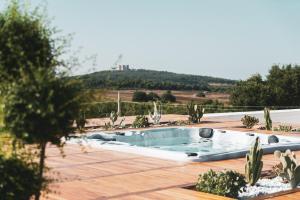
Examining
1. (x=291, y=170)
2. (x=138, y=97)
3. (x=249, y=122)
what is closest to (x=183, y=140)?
(x=249, y=122)

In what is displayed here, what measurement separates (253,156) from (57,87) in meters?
4.82

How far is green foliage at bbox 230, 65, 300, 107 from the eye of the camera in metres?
39.6

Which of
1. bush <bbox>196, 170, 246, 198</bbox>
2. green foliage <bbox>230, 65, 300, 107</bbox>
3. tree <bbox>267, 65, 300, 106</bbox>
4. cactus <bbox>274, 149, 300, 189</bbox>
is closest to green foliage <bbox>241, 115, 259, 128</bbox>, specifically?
cactus <bbox>274, 149, 300, 189</bbox>

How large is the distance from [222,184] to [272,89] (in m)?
34.0

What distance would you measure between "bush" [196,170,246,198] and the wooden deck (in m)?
0.24

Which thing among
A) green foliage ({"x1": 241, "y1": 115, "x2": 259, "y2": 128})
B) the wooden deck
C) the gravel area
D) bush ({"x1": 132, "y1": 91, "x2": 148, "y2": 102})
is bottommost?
the gravel area

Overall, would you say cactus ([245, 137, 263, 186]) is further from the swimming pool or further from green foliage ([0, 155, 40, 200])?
green foliage ([0, 155, 40, 200])

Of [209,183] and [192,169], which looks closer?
[209,183]

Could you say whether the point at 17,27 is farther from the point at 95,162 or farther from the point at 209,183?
the point at 95,162

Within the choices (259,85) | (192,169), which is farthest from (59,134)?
(259,85)

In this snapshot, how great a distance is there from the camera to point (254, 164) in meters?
8.28

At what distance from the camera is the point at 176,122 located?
1959 centimetres

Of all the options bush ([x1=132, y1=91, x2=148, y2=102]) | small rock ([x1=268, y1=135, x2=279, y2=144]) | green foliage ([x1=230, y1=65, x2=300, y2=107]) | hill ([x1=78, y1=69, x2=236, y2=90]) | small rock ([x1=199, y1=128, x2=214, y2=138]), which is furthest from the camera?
hill ([x1=78, y1=69, x2=236, y2=90])

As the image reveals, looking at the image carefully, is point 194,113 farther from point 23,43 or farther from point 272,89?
point 272,89
